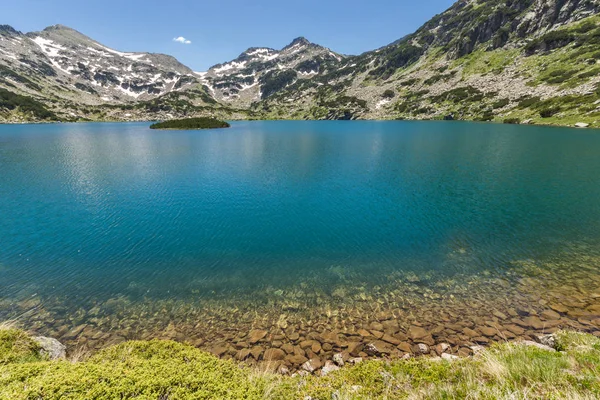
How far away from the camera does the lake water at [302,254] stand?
1748 centimetres

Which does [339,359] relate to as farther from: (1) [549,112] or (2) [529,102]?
(2) [529,102]

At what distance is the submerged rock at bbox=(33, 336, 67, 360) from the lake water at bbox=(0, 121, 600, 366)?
1990 millimetres

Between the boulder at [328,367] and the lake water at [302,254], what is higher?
the lake water at [302,254]

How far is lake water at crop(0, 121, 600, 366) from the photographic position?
688 inches

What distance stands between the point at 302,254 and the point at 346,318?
8.45 meters

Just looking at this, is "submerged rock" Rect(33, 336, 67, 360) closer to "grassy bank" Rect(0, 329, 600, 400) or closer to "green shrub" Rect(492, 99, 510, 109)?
"grassy bank" Rect(0, 329, 600, 400)

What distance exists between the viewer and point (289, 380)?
11242 mm

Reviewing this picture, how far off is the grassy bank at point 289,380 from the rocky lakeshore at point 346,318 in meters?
3.37

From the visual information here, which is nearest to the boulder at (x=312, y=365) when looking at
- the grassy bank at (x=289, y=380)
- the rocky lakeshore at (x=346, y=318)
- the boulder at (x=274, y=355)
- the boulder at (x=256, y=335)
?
the rocky lakeshore at (x=346, y=318)

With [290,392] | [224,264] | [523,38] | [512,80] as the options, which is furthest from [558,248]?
[523,38]

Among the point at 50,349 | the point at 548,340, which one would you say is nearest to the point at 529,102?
the point at 548,340

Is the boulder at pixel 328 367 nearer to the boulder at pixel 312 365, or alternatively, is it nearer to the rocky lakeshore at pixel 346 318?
the rocky lakeshore at pixel 346 318

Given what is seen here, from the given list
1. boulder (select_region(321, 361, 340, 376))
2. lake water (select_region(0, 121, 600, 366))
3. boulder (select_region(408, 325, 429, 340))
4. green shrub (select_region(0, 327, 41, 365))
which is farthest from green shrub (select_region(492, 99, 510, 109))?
green shrub (select_region(0, 327, 41, 365))

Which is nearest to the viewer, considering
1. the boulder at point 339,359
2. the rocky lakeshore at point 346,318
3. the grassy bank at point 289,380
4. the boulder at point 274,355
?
the grassy bank at point 289,380
